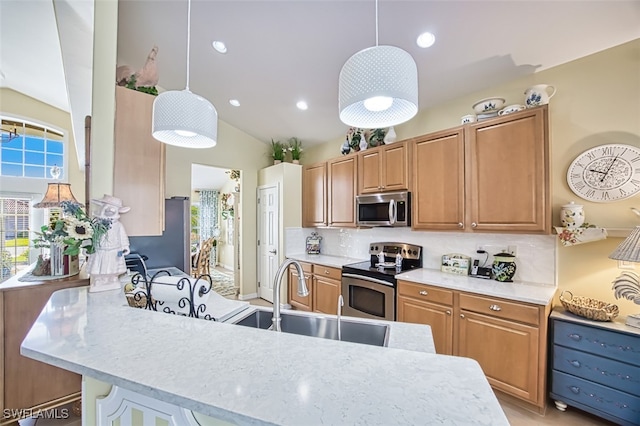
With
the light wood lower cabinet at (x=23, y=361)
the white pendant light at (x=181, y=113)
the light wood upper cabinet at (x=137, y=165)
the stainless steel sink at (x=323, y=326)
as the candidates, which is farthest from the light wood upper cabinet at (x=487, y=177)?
the light wood lower cabinet at (x=23, y=361)

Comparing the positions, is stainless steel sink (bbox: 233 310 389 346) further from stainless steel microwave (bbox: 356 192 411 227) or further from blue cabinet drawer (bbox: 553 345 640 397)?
stainless steel microwave (bbox: 356 192 411 227)

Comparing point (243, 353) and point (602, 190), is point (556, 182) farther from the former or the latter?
point (243, 353)

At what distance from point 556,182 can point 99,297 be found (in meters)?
3.44

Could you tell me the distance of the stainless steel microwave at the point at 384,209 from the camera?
2918 millimetres

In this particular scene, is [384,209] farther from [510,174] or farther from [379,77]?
[379,77]

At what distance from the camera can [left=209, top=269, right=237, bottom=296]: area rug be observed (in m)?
5.36

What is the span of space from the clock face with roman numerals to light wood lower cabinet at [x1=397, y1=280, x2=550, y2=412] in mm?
997

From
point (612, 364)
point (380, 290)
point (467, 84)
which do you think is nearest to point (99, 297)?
point (380, 290)

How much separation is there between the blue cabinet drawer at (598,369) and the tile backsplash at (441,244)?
0.60 metres

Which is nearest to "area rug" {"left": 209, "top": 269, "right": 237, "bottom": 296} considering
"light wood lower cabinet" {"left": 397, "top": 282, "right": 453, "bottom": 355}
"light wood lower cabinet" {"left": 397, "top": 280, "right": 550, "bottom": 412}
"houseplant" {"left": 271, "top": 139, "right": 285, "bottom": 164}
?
"houseplant" {"left": 271, "top": 139, "right": 285, "bottom": 164}

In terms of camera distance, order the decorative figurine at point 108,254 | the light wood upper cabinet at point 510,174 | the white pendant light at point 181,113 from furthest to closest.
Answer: the light wood upper cabinet at point 510,174 → the decorative figurine at point 108,254 → the white pendant light at point 181,113

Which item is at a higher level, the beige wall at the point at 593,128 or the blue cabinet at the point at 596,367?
the beige wall at the point at 593,128

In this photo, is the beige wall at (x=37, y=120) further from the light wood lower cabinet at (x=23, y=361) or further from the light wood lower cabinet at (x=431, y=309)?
the light wood lower cabinet at (x=431, y=309)

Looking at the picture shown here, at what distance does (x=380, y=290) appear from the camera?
281 centimetres
